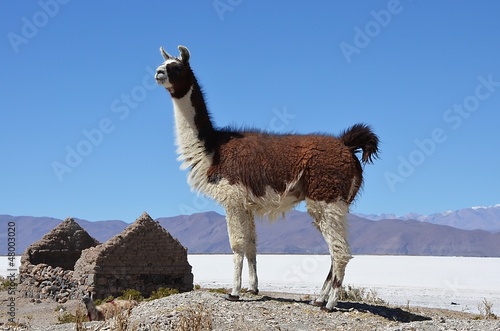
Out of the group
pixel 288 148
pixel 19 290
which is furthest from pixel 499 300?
pixel 288 148

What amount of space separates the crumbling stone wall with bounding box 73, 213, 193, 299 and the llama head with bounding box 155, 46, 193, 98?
8.90 m

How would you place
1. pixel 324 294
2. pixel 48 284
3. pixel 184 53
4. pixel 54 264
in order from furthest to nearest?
pixel 54 264 < pixel 48 284 < pixel 184 53 < pixel 324 294

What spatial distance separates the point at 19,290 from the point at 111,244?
613cm

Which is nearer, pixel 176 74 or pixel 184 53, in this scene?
pixel 176 74

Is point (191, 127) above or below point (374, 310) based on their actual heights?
above

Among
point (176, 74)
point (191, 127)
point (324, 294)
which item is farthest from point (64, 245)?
point (324, 294)

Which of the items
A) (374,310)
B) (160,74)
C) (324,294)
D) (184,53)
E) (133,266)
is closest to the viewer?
(160,74)

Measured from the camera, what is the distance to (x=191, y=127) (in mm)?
12906

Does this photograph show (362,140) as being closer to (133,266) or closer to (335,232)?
(335,232)

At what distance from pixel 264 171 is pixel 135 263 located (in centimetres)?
987

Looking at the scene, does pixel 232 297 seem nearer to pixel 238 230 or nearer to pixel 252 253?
pixel 252 253

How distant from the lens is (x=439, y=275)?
5659 cm

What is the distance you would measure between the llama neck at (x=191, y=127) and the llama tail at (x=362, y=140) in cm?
253

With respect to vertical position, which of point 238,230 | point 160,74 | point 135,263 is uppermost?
point 160,74
